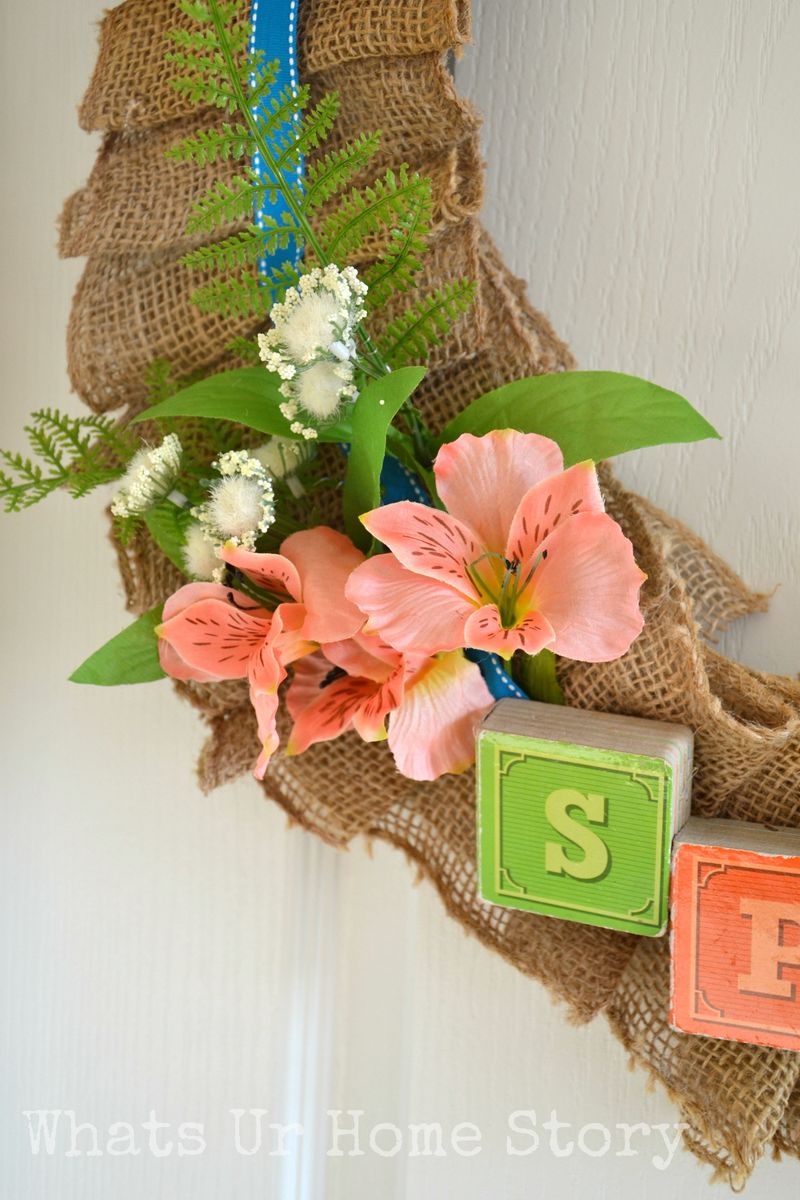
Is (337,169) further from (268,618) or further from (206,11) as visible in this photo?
(268,618)

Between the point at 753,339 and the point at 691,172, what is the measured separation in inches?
3.2

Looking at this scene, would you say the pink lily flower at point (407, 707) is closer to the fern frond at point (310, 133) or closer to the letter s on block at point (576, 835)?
the letter s on block at point (576, 835)

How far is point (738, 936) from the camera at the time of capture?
410 millimetres

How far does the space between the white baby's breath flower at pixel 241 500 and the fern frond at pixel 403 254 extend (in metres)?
0.09

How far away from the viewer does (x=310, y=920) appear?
2.00 feet

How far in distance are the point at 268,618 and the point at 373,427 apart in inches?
4.0

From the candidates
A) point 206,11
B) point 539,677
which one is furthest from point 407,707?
point 206,11

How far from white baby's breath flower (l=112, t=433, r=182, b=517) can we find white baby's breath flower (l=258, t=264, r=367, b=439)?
69mm

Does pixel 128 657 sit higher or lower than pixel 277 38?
lower

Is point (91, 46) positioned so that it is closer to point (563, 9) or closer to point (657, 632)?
point (563, 9)

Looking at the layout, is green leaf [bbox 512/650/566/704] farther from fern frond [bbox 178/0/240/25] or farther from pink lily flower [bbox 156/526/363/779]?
fern frond [bbox 178/0/240/25]

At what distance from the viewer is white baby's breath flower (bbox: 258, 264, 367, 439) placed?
0.39 m

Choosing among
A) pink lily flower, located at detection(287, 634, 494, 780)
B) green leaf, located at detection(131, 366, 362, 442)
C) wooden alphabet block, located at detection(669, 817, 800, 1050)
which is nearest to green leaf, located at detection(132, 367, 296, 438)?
green leaf, located at detection(131, 366, 362, 442)

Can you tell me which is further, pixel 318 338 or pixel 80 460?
pixel 80 460
